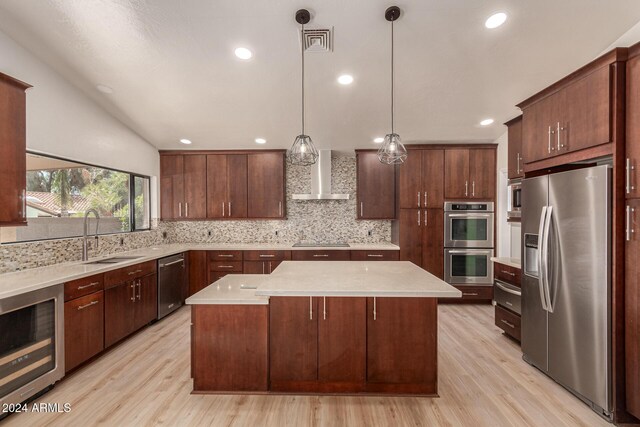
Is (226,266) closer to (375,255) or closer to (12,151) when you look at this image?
(375,255)

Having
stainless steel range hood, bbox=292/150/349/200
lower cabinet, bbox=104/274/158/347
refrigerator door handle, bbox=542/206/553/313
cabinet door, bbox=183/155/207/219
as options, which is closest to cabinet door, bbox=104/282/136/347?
lower cabinet, bbox=104/274/158/347

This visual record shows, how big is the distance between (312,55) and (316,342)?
2.52 meters

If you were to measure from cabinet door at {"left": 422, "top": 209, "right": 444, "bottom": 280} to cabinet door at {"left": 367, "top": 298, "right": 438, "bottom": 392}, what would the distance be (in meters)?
2.47

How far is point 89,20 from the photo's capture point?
235 cm

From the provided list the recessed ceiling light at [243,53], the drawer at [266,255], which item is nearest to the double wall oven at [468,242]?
the drawer at [266,255]

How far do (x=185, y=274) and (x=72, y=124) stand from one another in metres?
2.40

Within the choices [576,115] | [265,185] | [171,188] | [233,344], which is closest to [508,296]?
[576,115]

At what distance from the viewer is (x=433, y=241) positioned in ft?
14.8

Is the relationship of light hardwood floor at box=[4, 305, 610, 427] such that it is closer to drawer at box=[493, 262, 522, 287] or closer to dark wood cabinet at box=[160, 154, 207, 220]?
drawer at box=[493, 262, 522, 287]

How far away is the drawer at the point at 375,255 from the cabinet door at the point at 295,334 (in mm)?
2327

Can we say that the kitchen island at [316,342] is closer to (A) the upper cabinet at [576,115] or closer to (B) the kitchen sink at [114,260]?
(A) the upper cabinet at [576,115]

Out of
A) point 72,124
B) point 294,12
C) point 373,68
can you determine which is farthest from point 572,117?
point 72,124

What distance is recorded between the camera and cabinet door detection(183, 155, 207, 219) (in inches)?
190

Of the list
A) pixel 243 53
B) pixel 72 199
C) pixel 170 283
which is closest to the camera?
pixel 243 53
